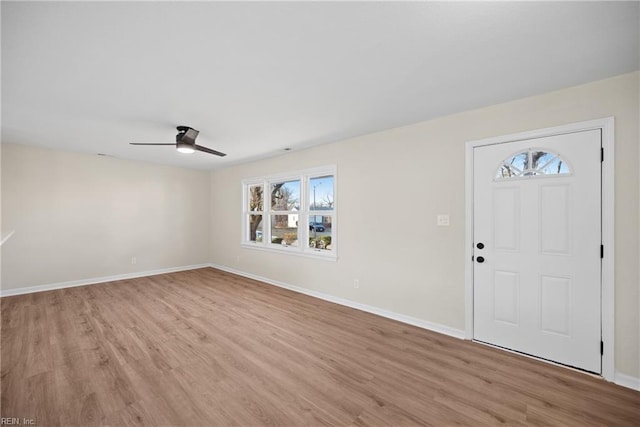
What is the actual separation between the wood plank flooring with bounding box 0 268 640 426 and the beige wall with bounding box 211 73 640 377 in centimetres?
45

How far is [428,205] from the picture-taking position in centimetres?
317

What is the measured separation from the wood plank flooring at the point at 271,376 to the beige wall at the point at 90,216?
57.8 inches

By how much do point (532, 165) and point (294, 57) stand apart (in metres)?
2.48

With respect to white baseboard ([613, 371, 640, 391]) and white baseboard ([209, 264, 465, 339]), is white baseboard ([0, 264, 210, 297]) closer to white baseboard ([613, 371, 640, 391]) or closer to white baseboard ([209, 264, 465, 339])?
white baseboard ([209, 264, 465, 339])

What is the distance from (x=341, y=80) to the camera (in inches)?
87.4

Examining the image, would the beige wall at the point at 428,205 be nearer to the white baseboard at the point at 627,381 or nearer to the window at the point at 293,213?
the white baseboard at the point at 627,381

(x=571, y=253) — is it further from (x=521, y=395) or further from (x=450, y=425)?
(x=450, y=425)

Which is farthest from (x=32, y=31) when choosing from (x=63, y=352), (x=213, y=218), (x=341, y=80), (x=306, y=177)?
(x=213, y=218)

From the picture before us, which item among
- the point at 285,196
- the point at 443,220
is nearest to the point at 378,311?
the point at 443,220

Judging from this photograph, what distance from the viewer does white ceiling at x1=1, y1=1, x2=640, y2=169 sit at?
4.89 ft

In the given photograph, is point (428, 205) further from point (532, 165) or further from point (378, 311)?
point (378, 311)

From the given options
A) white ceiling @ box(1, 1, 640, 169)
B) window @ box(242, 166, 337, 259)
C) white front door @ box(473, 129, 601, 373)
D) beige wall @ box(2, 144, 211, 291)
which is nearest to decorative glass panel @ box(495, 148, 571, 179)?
white front door @ box(473, 129, 601, 373)

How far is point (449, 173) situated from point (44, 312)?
18.5 ft

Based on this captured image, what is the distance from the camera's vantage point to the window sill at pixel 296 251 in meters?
4.24
